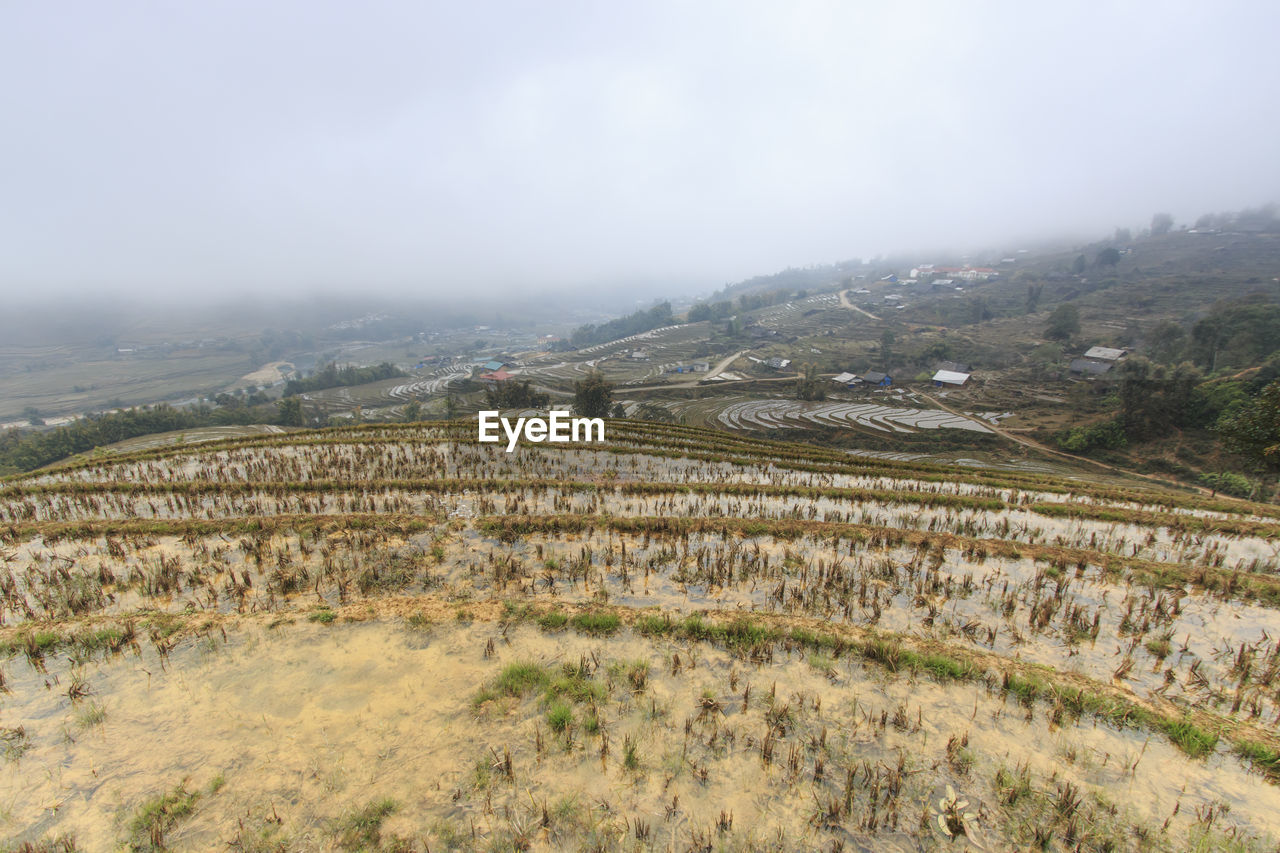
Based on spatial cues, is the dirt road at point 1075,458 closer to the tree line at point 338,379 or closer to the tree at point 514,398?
the tree at point 514,398

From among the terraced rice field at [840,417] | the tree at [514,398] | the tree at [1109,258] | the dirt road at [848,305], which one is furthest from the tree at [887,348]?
the tree at [1109,258]

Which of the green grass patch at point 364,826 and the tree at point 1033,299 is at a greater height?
the tree at point 1033,299

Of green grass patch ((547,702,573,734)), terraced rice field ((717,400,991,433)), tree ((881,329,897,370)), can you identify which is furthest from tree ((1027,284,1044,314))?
green grass patch ((547,702,573,734))

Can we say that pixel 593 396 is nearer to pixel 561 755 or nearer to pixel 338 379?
pixel 561 755

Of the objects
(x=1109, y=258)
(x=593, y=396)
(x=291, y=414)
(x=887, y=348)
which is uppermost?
(x=1109, y=258)

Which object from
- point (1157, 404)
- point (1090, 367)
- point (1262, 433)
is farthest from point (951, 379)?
point (1262, 433)

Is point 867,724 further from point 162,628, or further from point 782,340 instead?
point 782,340

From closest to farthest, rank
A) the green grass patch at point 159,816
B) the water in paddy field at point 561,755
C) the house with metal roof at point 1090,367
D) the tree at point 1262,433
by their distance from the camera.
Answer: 1. the green grass patch at point 159,816
2. the water in paddy field at point 561,755
3. the tree at point 1262,433
4. the house with metal roof at point 1090,367
